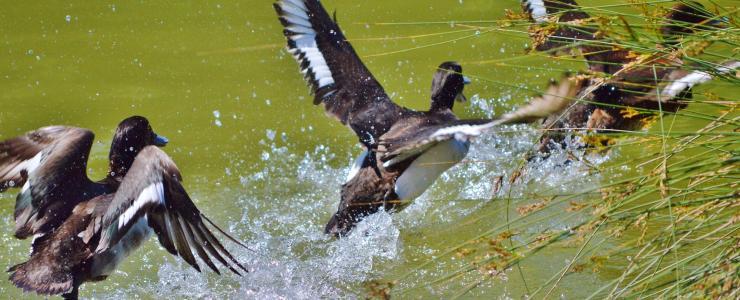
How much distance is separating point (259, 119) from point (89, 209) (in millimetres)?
2361

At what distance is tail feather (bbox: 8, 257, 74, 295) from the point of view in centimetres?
432

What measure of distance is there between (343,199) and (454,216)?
65 centimetres

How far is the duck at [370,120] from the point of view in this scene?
531 cm

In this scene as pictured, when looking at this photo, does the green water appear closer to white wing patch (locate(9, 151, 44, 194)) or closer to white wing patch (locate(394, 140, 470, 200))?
white wing patch (locate(394, 140, 470, 200))

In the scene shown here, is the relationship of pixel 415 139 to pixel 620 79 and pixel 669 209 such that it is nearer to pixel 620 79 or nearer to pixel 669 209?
pixel 620 79

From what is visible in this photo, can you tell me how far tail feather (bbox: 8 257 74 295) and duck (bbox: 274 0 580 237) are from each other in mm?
1524

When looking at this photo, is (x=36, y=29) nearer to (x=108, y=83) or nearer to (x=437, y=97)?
(x=108, y=83)

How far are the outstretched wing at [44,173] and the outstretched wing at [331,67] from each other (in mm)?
1683

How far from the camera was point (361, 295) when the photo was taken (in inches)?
180

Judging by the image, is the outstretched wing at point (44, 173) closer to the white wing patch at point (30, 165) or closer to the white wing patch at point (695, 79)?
the white wing patch at point (30, 165)

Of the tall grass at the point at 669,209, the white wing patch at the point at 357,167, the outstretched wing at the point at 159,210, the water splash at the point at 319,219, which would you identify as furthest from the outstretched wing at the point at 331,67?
the tall grass at the point at 669,209

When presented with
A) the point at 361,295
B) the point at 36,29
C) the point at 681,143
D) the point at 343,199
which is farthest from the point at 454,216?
the point at 36,29

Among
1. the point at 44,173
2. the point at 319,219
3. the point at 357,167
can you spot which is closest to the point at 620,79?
the point at 357,167

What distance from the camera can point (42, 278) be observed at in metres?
4.36
